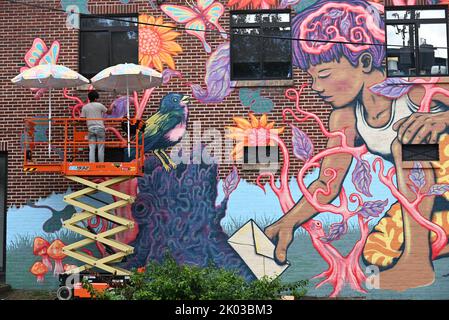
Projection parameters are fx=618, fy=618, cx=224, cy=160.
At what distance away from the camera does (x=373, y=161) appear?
1263cm

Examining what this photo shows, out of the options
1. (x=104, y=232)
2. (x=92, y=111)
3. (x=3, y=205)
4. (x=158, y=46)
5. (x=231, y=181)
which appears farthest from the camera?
(x=3, y=205)

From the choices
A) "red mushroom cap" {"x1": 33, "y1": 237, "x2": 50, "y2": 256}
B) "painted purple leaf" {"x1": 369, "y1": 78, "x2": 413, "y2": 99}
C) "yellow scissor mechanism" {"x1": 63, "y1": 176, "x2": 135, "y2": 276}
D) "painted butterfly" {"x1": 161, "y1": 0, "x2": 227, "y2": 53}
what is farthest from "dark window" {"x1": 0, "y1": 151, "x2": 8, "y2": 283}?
"painted purple leaf" {"x1": 369, "y1": 78, "x2": 413, "y2": 99}

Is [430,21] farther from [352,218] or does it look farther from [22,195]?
[22,195]

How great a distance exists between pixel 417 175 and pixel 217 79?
180 inches

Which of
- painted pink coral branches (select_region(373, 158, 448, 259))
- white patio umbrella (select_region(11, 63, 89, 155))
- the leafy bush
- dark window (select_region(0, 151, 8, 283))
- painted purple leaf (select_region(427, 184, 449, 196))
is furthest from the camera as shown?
dark window (select_region(0, 151, 8, 283))

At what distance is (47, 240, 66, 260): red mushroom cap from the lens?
→ 12789 millimetres

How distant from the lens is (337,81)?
42.1ft

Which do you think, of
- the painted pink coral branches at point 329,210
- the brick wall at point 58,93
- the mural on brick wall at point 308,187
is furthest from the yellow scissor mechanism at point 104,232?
the painted pink coral branches at point 329,210

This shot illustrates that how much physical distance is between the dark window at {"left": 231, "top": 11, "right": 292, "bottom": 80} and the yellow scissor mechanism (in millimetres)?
3383

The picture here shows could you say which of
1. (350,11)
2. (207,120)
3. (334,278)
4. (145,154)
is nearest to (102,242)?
(145,154)

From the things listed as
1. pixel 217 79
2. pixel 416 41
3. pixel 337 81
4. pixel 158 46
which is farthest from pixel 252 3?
pixel 416 41

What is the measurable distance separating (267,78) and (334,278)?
4.35 metres

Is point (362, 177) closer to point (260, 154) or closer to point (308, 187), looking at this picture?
point (308, 187)

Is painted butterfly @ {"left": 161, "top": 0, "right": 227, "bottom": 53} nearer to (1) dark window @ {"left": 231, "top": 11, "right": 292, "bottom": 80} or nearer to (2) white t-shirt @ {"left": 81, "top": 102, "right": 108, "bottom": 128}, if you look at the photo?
(1) dark window @ {"left": 231, "top": 11, "right": 292, "bottom": 80}
